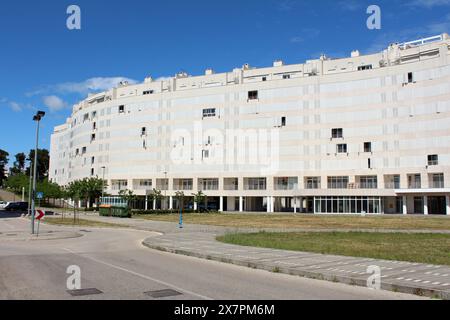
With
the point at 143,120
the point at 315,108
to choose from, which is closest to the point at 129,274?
the point at 315,108

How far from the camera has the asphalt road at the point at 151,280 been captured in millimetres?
9727

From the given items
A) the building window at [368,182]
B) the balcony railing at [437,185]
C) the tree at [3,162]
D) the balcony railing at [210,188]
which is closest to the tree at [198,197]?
the balcony railing at [210,188]

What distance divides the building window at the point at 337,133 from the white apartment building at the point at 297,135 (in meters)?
0.19

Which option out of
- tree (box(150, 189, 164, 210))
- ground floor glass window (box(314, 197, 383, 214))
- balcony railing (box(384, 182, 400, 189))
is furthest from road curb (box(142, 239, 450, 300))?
tree (box(150, 189, 164, 210))

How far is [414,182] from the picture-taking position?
235ft

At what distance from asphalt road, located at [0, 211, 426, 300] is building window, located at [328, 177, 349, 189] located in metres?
63.9

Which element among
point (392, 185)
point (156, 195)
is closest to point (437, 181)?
point (392, 185)

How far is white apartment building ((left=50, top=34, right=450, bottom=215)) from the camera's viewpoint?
71.2m

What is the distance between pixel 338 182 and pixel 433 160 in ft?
52.4

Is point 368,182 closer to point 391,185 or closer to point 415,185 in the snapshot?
point 391,185

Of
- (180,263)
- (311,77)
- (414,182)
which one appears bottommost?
(180,263)
